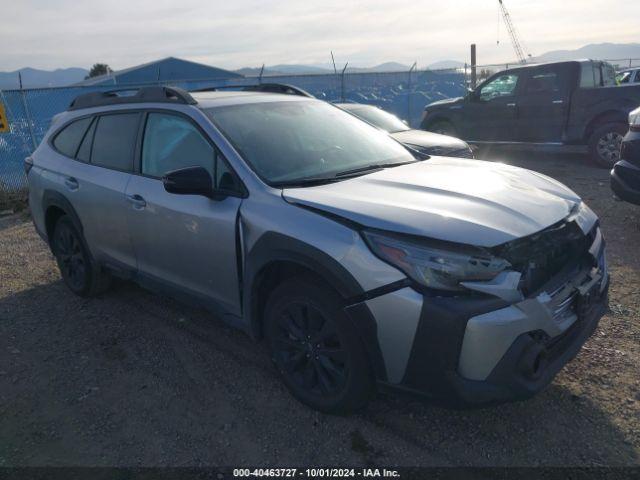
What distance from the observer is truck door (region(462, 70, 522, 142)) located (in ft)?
33.8

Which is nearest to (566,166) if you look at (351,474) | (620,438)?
(620,438)

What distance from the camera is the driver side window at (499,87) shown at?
10.3 meters

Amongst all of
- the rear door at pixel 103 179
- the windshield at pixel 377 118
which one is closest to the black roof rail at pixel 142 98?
the rear door at pixel 103 179

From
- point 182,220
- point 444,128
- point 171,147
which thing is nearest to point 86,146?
point 171,147

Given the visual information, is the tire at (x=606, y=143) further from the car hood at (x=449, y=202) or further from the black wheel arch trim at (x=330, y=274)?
the black wheel arch trim at (x=330, y=274)

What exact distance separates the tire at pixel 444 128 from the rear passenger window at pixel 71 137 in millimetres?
8514

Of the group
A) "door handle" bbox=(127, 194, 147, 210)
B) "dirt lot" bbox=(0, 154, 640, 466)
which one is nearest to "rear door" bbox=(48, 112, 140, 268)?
"door handle" bbox=(127, 194, 147, 210)

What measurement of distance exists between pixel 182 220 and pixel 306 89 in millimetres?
12397

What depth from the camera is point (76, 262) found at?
4723 mm

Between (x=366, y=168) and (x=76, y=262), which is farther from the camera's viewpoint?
(x=76, y=262)

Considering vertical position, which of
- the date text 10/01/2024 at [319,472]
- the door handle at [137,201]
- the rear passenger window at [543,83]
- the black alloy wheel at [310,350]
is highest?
the rear passenger window at [543,83]

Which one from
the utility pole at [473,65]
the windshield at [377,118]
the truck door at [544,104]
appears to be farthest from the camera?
the utility pole at [473,65]

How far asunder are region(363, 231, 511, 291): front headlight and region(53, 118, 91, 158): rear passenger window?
3371 millimetres

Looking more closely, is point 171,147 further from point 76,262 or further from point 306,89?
point 306,89
